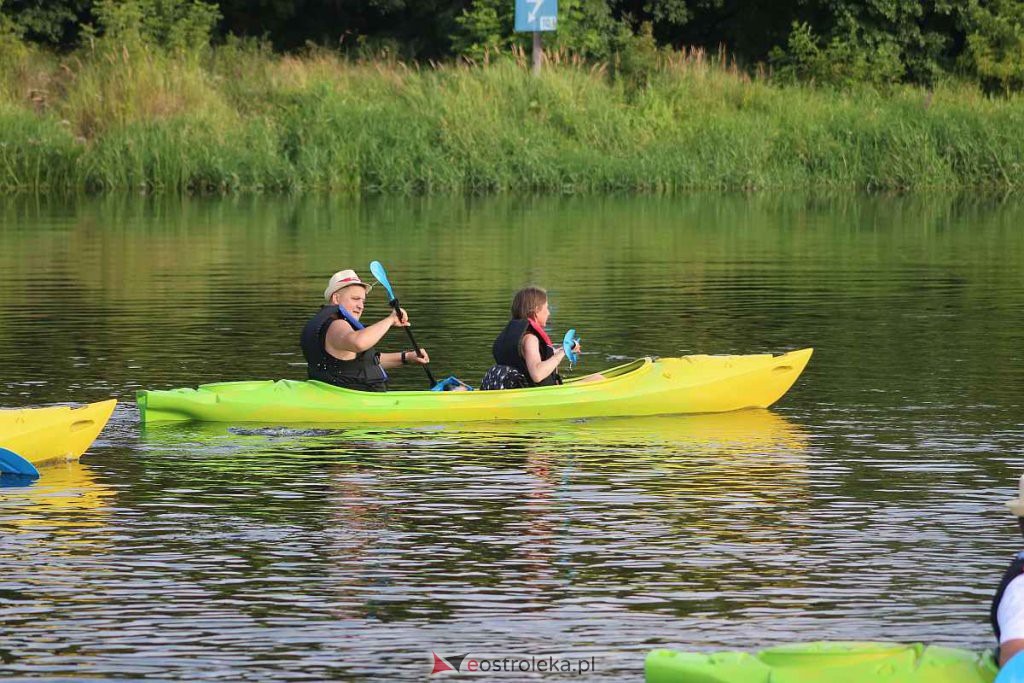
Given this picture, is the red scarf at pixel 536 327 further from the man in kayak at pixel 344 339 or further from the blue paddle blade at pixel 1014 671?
the blue paddle blade at pixel 1014 671

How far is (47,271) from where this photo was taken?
21.8 metres

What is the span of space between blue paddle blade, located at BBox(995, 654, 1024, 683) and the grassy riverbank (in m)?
29.1

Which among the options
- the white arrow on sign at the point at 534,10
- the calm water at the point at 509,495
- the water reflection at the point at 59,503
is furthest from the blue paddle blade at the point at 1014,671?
the white arrow on sign at the point at 534,10

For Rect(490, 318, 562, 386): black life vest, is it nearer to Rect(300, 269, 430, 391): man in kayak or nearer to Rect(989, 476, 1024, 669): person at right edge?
Rect(300, 269, 430, 391): man in kayak

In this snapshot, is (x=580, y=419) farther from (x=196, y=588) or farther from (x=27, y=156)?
(x=27, y=156)

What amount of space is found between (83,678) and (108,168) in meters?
27.7

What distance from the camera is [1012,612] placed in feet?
17.0

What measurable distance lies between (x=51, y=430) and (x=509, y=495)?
2.50m

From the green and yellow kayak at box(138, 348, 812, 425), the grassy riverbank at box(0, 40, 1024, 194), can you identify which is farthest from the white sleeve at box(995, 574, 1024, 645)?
the grassy riverbank at box(0, 40, 1024, 194)

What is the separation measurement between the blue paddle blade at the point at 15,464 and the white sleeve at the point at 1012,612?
244 inches

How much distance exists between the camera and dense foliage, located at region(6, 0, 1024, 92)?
1619 inches

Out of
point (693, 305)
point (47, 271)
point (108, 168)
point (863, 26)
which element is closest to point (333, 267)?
point (47, 271)

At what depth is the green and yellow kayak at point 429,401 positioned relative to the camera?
12086 mm

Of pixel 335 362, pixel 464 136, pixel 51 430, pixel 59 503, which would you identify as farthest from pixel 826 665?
pixel 464 136
